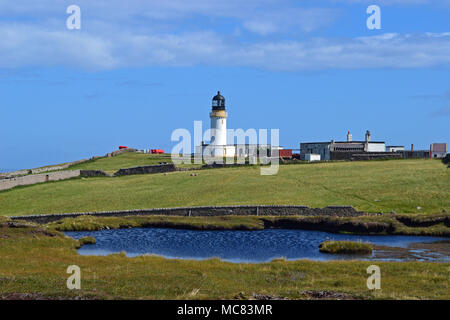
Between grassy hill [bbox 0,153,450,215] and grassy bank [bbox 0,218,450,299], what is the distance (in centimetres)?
2779

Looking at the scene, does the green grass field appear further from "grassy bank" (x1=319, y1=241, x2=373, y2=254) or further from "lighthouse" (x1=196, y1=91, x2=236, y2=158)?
"grassy bank" (x1=319, y1=241, x2=373, y2=254)

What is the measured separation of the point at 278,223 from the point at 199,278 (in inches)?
1147

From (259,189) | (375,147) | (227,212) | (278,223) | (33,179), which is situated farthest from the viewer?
(375,147)

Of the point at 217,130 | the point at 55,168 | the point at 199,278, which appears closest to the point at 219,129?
the point at 217,130

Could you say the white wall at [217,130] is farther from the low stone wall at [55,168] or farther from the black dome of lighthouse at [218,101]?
the low stone wall at [55,168]

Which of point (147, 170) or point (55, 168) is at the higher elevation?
point (147, 170)

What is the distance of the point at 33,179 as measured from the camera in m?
90.3

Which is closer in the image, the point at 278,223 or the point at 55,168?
the point at 278,223

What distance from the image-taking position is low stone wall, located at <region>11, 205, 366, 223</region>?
6153 cm

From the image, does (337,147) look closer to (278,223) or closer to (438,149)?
(438,149)

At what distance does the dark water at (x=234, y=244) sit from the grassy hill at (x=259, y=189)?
1029 cm

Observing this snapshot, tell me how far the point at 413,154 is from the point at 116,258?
309 feet
